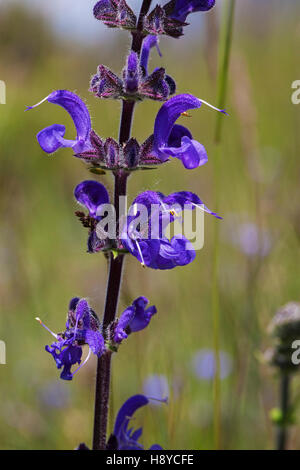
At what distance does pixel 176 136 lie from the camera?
1.62 meters

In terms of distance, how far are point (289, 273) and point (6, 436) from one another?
1842 mm

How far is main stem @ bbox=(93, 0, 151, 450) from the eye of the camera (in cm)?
149

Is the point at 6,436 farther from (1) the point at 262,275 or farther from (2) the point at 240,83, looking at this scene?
(2) the point at 240,83

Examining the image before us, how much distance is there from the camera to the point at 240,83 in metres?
2.65

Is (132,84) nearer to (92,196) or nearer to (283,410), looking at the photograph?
(92,196)

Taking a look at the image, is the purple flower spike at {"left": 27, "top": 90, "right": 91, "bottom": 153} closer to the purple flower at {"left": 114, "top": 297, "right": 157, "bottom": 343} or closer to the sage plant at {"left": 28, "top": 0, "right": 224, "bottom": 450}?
the sage plant at {"left": 28, "top": 0, "right": 224, "bottom": 450}

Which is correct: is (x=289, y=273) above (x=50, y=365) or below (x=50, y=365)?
above

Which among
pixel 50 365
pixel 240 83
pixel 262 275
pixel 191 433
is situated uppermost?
pixel 240 83

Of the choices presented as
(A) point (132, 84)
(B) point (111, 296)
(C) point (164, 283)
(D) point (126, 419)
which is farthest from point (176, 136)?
(C) point (164, 283)

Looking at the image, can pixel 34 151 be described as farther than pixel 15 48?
Yes

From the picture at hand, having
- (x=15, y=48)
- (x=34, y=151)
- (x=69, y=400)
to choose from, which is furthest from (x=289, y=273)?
(x=34, y=151)

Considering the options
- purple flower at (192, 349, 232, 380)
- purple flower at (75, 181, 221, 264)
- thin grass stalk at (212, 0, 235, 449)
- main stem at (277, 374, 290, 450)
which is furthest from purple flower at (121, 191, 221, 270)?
purple flower at (192, 349, 232, 380)

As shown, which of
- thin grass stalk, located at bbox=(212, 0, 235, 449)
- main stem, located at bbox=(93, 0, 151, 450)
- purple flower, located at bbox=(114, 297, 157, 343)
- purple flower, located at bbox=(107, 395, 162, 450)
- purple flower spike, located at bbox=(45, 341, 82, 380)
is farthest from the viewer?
thin grass stalk, located at bbox=(212, 0, 235, 449)

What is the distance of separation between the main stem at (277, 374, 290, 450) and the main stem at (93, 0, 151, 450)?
2.82 ft
